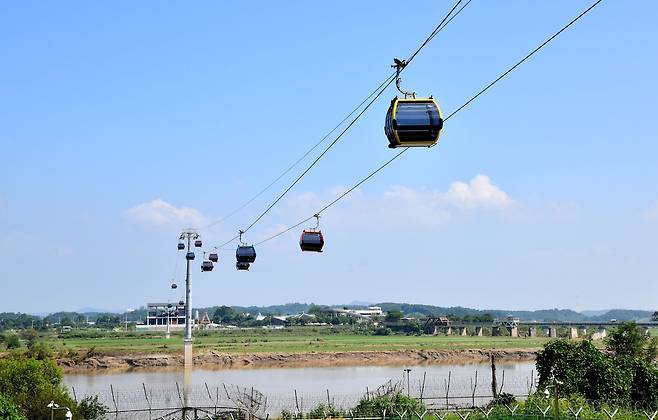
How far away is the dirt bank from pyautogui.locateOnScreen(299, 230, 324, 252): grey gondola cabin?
67628mm

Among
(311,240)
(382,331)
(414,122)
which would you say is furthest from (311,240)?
(382,331)

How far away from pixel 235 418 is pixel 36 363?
9770mm

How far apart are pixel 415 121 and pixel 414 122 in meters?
Answer: 0.02

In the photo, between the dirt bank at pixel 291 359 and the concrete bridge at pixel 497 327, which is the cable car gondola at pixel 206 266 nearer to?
the dirt bank at pixel 291 359

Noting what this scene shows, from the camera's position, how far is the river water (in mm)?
48906

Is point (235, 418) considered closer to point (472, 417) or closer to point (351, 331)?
point (472, 417)

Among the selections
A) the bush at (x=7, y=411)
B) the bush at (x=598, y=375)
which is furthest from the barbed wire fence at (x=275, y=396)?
the bush at (x=7, y=411)

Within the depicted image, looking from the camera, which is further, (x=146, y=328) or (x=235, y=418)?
(x=146, y=328)

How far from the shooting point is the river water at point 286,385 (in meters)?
48.9

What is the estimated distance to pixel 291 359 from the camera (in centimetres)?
9775

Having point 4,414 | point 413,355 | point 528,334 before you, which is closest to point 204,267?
point 4,414

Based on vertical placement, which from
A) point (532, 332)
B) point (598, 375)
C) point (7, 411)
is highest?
point (7, 411)

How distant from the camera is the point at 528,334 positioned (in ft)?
522

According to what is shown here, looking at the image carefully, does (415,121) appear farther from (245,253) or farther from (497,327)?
(497,327)
